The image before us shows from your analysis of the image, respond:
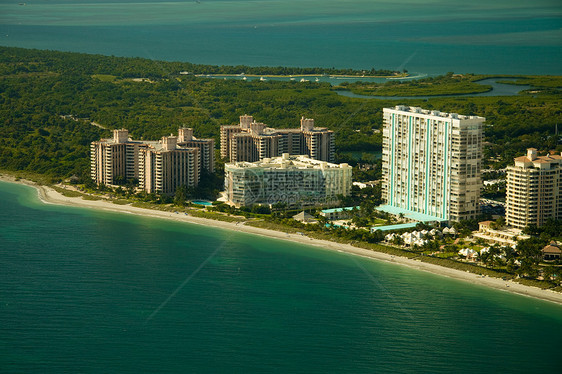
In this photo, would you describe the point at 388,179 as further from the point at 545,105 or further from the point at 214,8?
the point at 214,8

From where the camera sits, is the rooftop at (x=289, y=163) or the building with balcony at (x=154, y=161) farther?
the building with balcony at (x=154, y=161)

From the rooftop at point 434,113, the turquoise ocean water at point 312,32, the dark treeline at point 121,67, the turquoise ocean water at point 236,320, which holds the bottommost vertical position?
the turquoise ocean water at point 236,320

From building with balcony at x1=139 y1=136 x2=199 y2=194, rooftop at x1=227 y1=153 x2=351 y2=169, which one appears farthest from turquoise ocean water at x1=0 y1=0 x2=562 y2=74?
building with balcony at x1=139 y1=136 x2=199 y2=194

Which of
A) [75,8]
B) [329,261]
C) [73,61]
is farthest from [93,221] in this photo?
[75,8]

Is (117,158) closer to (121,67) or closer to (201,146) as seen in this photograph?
(201,146)

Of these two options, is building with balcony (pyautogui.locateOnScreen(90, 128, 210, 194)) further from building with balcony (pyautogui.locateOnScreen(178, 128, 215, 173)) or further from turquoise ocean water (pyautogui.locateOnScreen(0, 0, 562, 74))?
turquoise ocean water (pyautogui.locateOnScreen(0, 0, 562, 74))

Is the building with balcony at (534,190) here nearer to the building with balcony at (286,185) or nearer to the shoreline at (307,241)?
the shoreline at (307,241)

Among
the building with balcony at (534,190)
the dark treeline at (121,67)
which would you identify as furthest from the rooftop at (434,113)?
the dark treeline at (121,67)

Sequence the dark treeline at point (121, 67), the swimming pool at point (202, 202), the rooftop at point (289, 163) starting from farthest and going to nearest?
the dark treeline at point (121, 67)
the swimming pool at point (202, 202)
the rooftop at point (289, 163)
